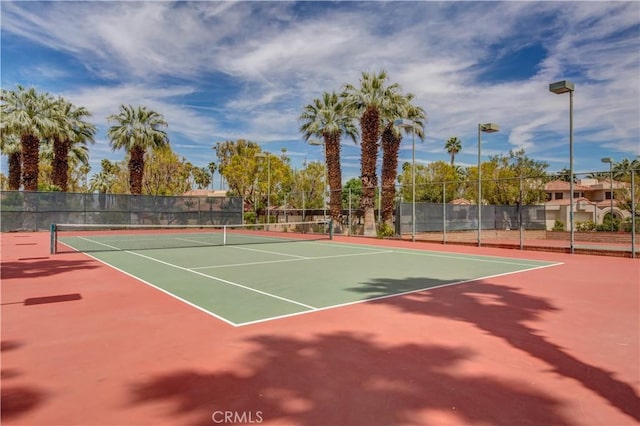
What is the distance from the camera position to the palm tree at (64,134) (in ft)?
104

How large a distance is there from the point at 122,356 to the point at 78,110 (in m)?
36.9

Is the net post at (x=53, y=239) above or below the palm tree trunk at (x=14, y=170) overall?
below

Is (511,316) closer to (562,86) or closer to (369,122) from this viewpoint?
(562,86)

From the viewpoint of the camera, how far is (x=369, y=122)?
25.4 m

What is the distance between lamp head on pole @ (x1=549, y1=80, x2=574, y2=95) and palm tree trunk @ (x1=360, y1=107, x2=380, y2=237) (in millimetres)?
12531

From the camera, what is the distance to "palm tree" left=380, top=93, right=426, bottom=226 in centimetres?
2562

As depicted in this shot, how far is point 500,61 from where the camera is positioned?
910 inches

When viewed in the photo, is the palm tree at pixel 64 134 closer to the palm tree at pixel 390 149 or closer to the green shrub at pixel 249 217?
the green shrub at pixel 249 217

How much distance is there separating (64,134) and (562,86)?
109 feet

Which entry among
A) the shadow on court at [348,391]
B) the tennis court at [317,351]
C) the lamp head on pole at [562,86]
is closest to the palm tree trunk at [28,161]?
the tennis court at [317,351]

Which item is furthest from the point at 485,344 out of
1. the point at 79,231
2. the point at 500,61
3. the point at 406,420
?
the point at 79,231

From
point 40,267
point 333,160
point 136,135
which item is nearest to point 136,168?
point 136,135

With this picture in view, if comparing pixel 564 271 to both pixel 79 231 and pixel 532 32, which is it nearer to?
pixel 532 32

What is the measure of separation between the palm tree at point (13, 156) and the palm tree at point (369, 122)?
27366mm
